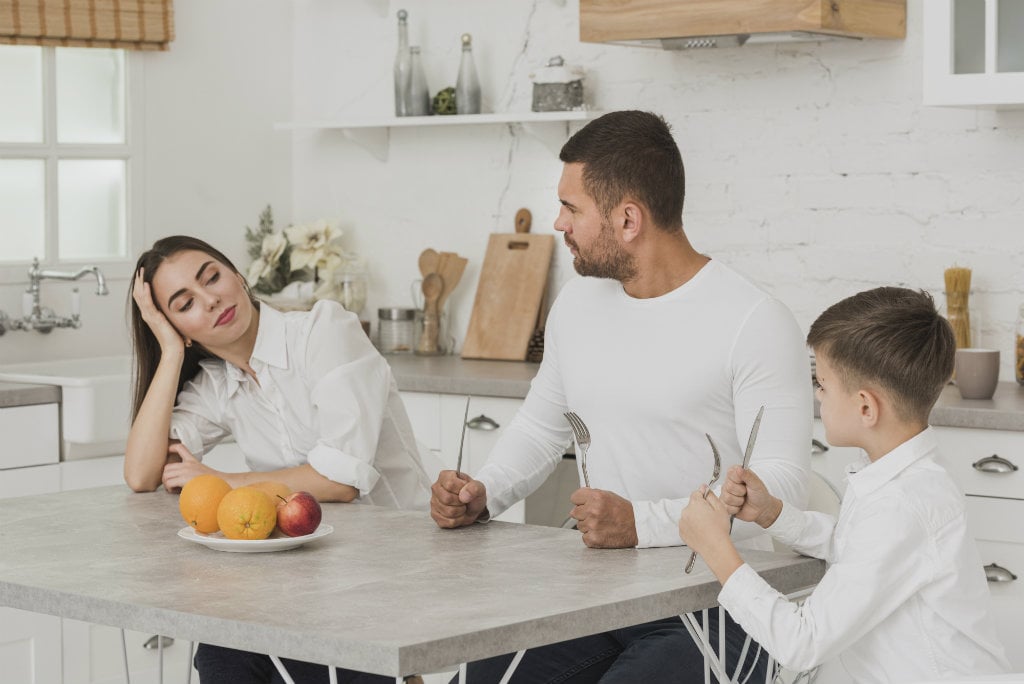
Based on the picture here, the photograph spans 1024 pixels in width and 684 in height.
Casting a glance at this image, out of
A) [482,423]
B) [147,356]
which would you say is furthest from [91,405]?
[482,423]

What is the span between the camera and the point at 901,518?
1.81 meters

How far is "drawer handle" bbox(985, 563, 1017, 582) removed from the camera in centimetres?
322

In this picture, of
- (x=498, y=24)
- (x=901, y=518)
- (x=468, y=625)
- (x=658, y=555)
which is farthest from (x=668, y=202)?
(x=498, y=24)

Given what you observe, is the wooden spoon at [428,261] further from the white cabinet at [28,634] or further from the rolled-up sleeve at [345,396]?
the rolled-up sleeve at [345,396]

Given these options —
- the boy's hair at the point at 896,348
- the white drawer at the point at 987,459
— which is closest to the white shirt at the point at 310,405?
the boy's hair at the point at 896,348

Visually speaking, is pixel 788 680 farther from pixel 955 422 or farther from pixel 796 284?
pixel 796 284

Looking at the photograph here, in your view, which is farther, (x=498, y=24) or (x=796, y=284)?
(x=498, y=24)

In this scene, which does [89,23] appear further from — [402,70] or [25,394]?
[25,394]

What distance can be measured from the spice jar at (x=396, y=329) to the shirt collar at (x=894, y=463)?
290 cm

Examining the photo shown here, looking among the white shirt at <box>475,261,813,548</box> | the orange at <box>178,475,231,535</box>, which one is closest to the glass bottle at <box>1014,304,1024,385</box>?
the white shirt at <box>475,261,813,548</box>

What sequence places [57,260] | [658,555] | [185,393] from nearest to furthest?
[658,555] → [185,393] → [57,260]

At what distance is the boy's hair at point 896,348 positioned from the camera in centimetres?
192

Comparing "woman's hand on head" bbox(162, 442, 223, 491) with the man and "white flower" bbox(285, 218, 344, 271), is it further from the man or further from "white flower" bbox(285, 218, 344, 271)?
"white flower" bbox(285, 218, 344, 271)

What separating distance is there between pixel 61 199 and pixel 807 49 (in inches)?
86.0
